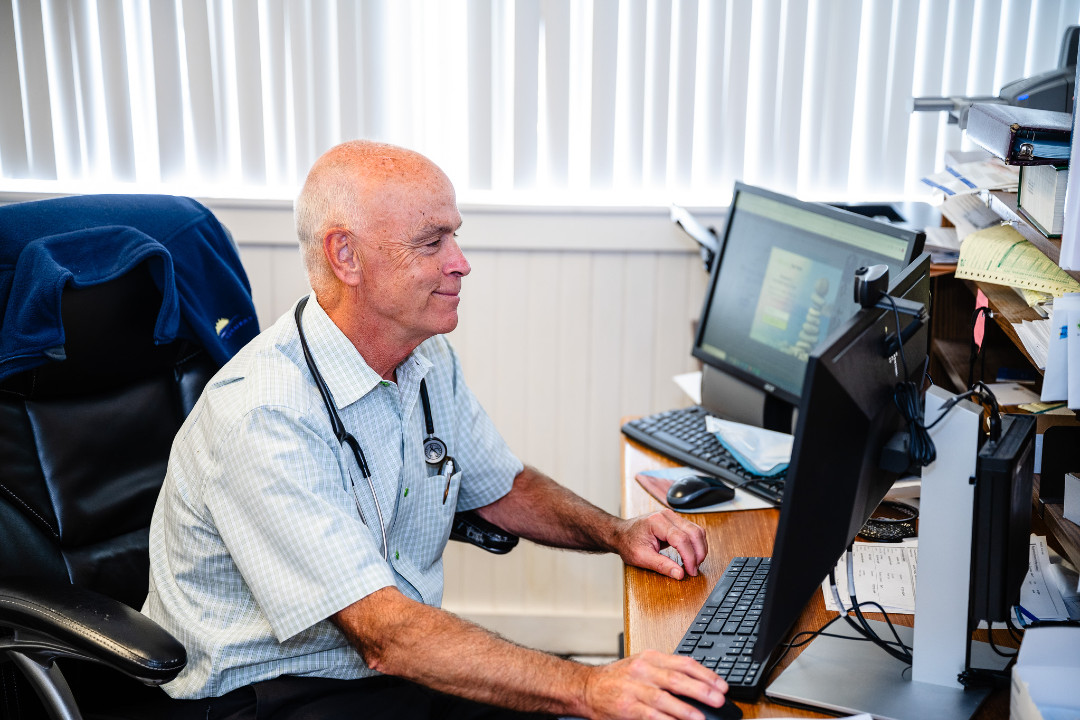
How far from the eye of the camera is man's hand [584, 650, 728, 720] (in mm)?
1036

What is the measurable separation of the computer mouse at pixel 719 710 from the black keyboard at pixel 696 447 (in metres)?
0.57

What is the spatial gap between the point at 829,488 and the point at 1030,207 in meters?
0.66

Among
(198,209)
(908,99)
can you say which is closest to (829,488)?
(198,209)

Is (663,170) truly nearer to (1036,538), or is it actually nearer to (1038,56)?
(1038,56)

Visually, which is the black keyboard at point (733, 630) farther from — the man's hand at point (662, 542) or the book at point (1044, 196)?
the book at point (1044, 196)

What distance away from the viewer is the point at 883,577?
1344mm

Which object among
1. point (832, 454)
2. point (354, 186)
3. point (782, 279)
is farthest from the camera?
point (782, 279)

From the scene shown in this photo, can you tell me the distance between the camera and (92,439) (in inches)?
59.8

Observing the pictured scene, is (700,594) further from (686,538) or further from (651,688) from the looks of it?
(651,688)

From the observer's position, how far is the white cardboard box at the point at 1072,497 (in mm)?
1217

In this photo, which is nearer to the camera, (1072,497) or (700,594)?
(1072,497)

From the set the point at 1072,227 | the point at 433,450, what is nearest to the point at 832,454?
the point at 1072,227

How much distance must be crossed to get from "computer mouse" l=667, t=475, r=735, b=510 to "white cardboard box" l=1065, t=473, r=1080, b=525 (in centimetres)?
51

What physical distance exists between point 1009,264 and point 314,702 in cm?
112
